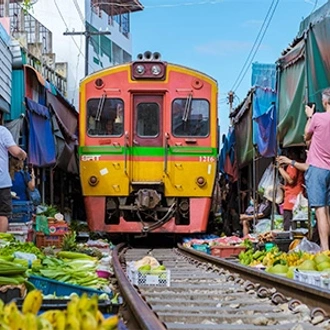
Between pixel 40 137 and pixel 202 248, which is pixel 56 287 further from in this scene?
pixel 40 137

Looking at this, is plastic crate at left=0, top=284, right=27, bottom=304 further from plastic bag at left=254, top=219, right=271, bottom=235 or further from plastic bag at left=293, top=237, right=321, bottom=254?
plastic bag at left=254, top=219, right=271, bottom=235

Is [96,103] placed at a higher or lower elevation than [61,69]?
lower

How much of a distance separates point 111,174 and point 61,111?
4320 millimetres

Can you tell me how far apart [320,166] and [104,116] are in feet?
17.7

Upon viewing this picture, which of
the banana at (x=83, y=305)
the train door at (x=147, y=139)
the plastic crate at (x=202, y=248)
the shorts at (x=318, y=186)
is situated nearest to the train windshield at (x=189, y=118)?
the train door at (x=147, y=139)

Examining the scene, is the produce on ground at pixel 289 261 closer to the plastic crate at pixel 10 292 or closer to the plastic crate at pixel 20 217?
the plastic crate at pixel 10 292

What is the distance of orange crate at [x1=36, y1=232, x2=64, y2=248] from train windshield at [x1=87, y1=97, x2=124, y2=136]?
2086 mm

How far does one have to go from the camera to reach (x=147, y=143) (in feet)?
38.1

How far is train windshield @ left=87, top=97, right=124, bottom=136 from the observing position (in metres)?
11.8

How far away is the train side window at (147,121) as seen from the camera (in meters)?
11.8

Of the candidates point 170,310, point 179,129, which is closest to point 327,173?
point 170,310

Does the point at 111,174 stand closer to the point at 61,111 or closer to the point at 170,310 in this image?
the point at 61,111

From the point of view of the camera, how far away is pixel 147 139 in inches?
460

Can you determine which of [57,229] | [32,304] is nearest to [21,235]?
[57,229]
